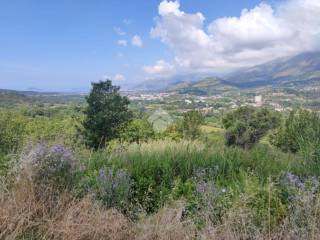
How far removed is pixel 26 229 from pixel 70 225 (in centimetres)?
37

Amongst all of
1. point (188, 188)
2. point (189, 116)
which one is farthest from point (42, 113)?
point (188, 188)

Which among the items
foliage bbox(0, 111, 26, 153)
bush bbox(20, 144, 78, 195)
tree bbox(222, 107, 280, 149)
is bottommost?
tree bbox(222, 107, 280, 149)

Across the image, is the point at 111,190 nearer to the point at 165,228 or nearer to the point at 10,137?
the point at 165,228

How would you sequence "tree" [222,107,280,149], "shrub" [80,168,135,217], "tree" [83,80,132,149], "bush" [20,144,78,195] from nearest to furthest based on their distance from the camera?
"bush" [20,144,78,195]
"shrub" [80,168,135,217]
"tree" [83,80,132,149]
"tree" [222,107,280,149]

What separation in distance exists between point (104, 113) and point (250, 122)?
25.2 metres

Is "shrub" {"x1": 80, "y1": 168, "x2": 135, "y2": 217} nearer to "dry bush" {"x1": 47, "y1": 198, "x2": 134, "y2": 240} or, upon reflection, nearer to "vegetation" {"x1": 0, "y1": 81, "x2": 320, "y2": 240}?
"vegetation" {"x1": 0, "y1": 81, "x2": 320, "y2": 240}

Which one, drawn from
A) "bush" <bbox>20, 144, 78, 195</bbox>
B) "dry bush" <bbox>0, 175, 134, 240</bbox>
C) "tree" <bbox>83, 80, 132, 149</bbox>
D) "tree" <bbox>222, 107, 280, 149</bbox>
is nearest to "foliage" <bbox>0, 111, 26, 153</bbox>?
"bush" <bbox>20, 144, 78, 195</bbox>

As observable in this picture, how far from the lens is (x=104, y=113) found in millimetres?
30906

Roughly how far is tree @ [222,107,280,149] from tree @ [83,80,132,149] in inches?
727

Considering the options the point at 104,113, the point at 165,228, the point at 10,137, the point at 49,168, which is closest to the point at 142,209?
the point at 165,228

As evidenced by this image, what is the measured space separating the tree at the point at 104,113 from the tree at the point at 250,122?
727 inches

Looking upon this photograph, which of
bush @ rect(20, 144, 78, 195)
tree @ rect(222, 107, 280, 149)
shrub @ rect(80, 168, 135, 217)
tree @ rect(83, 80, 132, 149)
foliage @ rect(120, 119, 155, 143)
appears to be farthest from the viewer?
tree @ rect(222, 107, 280, 149)

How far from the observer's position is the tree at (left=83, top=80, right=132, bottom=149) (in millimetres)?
30844

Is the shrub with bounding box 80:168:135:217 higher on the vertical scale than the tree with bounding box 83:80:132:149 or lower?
higher
